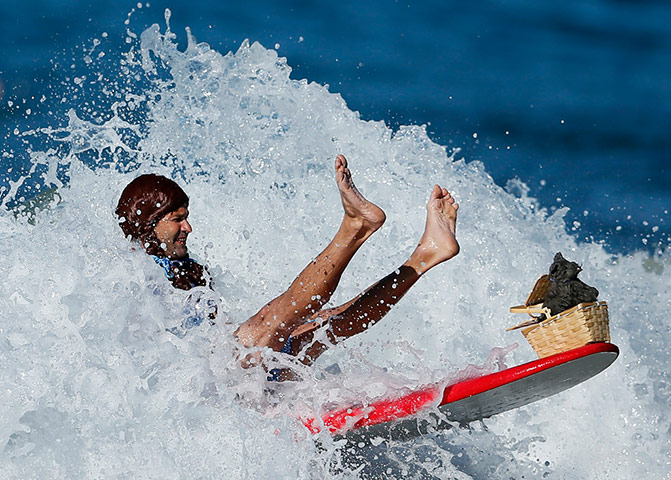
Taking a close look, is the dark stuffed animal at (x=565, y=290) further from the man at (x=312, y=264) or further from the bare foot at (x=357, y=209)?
the bare foot at (x=357, y=209)

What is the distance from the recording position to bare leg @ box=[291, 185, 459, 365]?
11.6 feet

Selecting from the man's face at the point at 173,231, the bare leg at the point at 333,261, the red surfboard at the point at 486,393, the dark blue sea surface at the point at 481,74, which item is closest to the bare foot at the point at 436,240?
the bare leg at the point at 333,261

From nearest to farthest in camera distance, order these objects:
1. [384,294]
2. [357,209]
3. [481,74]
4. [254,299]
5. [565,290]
A: 1. [565,290]
2. [357,209]
3. [384,294]
4. [254,299]
5. [481,74]

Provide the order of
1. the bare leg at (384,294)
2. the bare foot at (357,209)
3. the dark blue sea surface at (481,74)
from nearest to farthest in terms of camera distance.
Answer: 1. the bare foot at (357,209)
2. the bare leg at (384,294)
3. the dark blue sea surface at (481,74)

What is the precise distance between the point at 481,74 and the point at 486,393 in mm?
4282

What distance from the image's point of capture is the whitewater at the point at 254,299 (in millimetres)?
3412

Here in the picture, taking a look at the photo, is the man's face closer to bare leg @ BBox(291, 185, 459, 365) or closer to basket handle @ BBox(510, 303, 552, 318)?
bare leg @ BBox(291, 185, 459, 365)

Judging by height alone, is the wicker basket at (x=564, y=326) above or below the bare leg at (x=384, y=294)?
below

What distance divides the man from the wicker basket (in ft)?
1.27

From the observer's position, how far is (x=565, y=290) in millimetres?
3271

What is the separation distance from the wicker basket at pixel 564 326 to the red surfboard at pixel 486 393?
4cm

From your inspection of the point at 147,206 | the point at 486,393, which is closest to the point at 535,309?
the point at 486,393

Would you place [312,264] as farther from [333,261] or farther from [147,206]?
[147,206]

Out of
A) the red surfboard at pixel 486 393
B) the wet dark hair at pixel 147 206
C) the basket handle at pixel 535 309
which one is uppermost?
the wet dark hair at pixel 147 206
